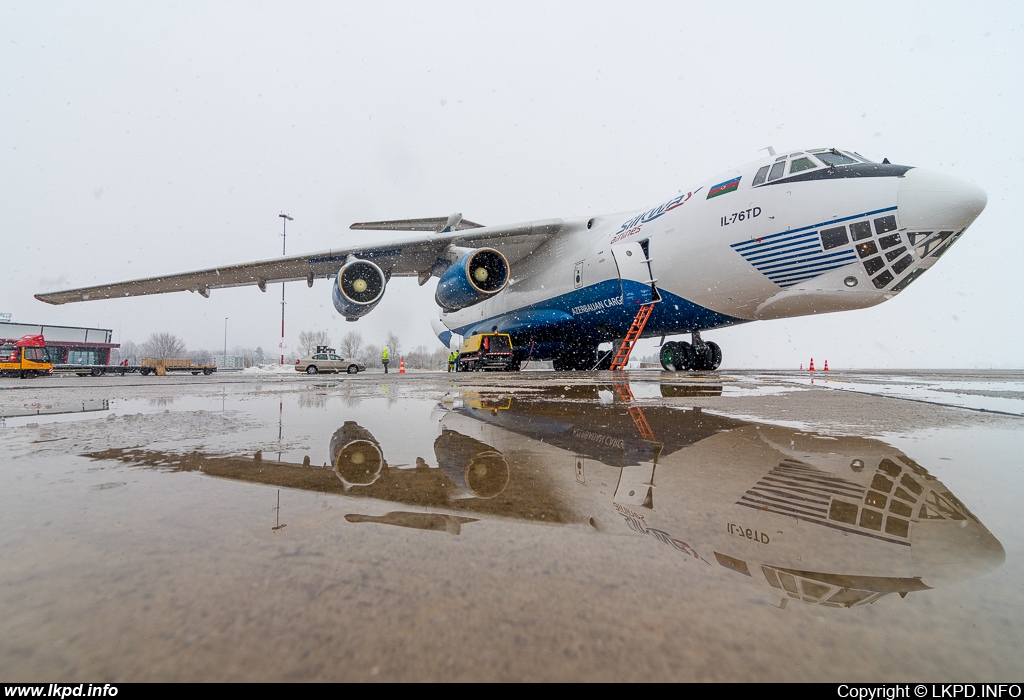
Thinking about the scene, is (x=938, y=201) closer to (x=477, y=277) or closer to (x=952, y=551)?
(x=952, y=551)

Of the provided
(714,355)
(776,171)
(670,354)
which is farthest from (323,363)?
(776,171)

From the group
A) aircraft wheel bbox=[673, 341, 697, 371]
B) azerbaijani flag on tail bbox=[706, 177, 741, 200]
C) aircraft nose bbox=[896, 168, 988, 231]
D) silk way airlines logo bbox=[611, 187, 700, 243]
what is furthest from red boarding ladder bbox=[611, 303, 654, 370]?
aircraft nose bbox=[896, 168, 988, 231]

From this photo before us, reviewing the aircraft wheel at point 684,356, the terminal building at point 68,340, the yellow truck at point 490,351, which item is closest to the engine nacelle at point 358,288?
the yellow truck at point 490,351

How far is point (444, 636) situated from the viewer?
62 cm

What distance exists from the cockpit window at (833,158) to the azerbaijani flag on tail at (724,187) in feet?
3.48

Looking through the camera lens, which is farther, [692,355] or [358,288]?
[692,355]

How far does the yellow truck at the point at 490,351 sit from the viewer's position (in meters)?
12.3

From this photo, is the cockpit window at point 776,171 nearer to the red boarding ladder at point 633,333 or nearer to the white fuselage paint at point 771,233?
the white fuselage paint at point 771,233

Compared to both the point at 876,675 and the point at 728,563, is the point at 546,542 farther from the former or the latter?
the point at 876,675

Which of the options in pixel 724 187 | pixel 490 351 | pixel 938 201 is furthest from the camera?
pixel 490 351

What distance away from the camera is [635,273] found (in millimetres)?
8391

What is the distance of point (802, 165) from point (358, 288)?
821 cm

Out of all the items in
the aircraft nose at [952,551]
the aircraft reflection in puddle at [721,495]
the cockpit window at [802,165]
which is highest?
the cockpit window at [802,165]

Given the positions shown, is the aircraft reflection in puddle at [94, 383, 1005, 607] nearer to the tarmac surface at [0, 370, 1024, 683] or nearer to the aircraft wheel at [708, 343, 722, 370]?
the tarmac surface at [0, 370, 1024, 683]
